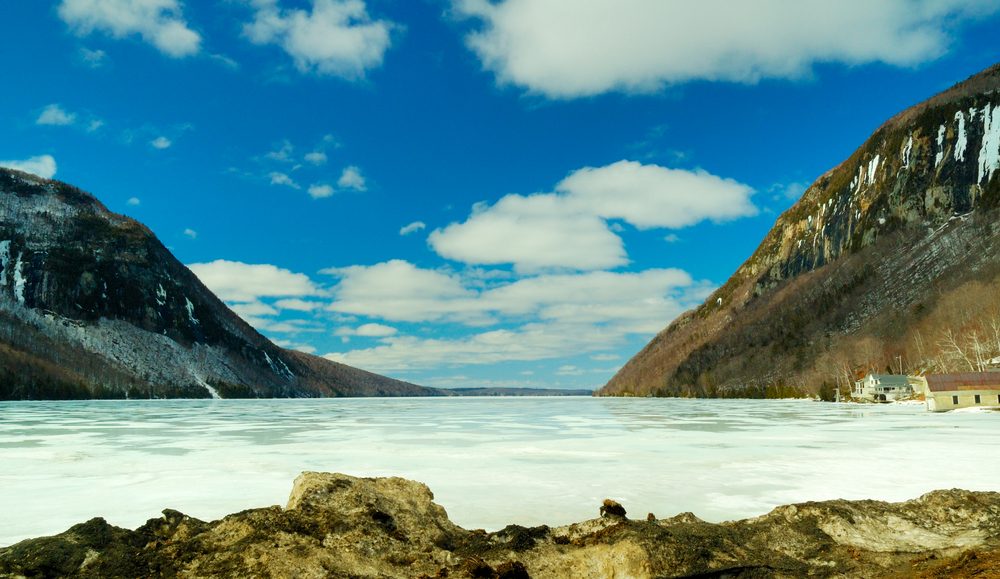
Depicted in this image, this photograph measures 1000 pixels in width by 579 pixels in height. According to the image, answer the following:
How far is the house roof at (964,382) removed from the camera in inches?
2554

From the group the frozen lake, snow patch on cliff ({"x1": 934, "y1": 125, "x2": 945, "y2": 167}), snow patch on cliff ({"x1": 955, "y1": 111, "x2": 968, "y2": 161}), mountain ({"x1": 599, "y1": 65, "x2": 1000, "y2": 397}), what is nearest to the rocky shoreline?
the frozen lake

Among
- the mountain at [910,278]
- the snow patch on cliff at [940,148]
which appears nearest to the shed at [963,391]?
the mountain at [910,278]

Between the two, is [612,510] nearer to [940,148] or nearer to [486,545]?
[486,545]

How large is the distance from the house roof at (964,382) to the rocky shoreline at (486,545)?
68.9 metres

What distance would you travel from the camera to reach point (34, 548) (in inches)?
262

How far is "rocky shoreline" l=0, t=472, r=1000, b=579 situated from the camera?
6512 mm

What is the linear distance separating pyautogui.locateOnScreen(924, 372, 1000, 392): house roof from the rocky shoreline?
68910mm

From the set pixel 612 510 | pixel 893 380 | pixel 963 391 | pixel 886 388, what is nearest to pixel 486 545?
pixel 612 510

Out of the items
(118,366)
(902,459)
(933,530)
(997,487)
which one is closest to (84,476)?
(933,530)

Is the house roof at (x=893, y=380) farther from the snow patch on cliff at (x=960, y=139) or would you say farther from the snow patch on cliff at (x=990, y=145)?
the snow patch on cliff at (x=960, y=139)

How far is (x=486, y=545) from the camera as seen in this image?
800 centimetres

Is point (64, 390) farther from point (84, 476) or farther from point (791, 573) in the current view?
point (791, 573)

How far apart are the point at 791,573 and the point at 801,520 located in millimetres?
2232

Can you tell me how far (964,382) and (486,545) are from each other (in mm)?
76498
